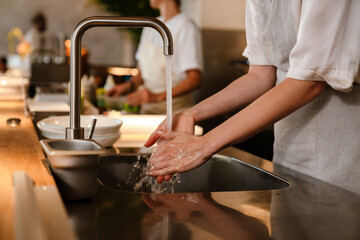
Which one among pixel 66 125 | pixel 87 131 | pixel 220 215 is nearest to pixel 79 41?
pixel 87 131

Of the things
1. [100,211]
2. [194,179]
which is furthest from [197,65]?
[100,211]

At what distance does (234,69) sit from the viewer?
4.71m

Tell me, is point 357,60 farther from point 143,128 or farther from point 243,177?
point 143,128

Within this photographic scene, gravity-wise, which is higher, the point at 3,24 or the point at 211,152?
the point at 3,24

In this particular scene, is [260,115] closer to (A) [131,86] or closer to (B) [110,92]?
(B) [110,92]

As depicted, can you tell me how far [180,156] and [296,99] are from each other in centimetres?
32

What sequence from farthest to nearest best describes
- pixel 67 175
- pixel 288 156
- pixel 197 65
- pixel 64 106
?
1. pixel 197 65
2. pixel 64 106
3. pixel 288 156
4. pixel 67 175

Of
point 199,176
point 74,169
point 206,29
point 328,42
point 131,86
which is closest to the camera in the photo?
point 74,169

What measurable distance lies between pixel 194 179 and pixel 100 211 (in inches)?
25.7

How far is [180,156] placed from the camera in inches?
43.1

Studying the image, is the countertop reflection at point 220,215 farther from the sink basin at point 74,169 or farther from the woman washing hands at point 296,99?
the woman washing hands at point 296,99

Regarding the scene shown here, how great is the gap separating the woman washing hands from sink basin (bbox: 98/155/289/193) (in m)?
0.15

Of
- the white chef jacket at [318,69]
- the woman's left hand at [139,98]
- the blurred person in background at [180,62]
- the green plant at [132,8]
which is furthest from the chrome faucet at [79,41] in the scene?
the green plant at [132,8]

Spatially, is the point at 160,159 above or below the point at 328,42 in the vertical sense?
below
